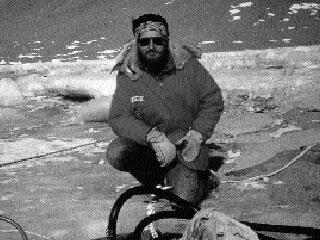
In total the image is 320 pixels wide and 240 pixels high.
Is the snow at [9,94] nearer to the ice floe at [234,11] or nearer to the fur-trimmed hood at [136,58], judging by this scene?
the fur-trimmed hood at [136,58]

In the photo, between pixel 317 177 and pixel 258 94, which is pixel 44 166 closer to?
pixel 317 177

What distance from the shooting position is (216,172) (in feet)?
12.8

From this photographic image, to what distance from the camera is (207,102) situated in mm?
A: 3189

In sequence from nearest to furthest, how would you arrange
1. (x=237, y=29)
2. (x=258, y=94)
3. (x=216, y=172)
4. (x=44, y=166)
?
1. (x=216, y=172)
2. (x=44, y=166)
3. (x=258, y=94)
4. (x=237, y=29)

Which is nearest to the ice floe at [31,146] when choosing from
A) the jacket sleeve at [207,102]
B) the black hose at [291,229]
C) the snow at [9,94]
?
the jacket sleeve at [207,102]

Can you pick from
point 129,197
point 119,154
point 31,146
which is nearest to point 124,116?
point 119,154

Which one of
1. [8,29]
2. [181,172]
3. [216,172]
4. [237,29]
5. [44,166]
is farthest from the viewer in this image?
[8,29]

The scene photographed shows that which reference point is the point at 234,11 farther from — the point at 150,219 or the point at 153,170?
the point at 150,219

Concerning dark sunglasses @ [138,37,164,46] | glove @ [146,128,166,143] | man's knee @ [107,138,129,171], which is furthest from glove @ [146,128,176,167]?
dark sunglasses @ [138,37,164,46]

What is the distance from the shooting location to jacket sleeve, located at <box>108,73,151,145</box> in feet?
10.4

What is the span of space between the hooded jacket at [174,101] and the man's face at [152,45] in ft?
0.45

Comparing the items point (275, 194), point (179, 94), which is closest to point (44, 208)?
point (179, 94)

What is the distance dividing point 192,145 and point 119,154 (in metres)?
0.75

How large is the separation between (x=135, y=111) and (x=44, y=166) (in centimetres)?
192
